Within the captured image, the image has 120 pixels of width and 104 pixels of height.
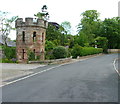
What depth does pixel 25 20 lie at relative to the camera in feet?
98.8

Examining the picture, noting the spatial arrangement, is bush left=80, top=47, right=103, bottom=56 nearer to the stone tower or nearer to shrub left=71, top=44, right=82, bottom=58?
shrub left=71, top=44, right=82, bottom=58

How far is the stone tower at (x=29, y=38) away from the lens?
30.2 meters

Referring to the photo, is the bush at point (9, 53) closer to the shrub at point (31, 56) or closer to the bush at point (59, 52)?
the shrub at point (31, 56)

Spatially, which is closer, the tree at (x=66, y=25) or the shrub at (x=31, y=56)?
the shrub at (x=31, y=56)

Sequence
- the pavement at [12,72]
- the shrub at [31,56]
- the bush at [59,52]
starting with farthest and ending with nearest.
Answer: the bush at [59,52] → the shrub at [31,56] → the pavement at [12,72]

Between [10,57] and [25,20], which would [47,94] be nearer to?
[25,20]

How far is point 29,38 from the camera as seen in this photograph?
3028 centimetres

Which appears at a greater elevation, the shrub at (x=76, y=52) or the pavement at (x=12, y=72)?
the shrub at (x=76, y=52)

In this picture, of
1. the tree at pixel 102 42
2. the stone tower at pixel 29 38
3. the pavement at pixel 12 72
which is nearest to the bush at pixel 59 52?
the stone tower at pixel 29 38

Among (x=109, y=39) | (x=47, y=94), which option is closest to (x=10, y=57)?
(x=47, y=94)

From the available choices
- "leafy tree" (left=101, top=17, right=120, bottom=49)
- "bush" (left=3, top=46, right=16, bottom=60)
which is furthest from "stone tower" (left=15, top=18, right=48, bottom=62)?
"leafy tree" (left=101, top=17, right=120, bottom=49)

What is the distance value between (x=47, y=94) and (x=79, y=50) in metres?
35.9

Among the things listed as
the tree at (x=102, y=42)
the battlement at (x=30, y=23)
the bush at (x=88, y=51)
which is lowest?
the bush at (x=88, y=51)

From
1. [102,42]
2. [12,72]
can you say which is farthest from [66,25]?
[12,72]
